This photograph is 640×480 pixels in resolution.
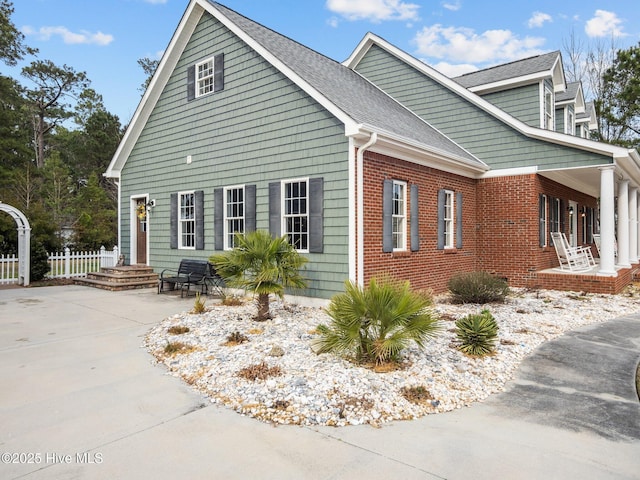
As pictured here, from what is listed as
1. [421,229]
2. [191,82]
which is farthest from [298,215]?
[191,82]

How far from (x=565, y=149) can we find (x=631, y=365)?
23.9 feet

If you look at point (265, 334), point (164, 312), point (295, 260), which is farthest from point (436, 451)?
point (164, 312)

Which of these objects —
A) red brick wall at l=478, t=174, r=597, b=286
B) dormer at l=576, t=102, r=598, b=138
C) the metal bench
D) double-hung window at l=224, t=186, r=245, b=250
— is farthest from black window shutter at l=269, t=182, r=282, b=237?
dormer at l=576, t=102, r=598, b=138

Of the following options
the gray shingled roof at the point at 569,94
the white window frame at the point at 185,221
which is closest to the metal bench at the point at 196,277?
the white window frame at the point at 185,221

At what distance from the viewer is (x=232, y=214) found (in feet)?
34.0

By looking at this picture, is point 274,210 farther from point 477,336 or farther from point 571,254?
point 571,254

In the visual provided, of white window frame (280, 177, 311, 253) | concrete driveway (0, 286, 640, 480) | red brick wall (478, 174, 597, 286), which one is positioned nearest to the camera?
concrete driveway (0, 286, 640, 480)

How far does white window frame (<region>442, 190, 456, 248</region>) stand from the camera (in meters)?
10.9

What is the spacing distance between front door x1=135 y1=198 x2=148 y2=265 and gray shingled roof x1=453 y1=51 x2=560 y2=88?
11.1m

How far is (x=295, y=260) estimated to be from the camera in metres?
7.31

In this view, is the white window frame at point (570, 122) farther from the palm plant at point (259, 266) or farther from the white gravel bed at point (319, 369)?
the palm plant at point (259, 266)

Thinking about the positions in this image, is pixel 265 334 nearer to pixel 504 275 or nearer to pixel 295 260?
pixel 295 260

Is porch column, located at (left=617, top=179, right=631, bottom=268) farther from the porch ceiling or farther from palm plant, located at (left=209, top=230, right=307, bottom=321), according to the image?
palm plant, located at (left=209, top=230, right=307, bottom=321)

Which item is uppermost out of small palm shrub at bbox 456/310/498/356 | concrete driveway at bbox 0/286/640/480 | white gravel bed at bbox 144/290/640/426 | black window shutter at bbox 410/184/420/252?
black window shutter at bbox 410/184/420/252
